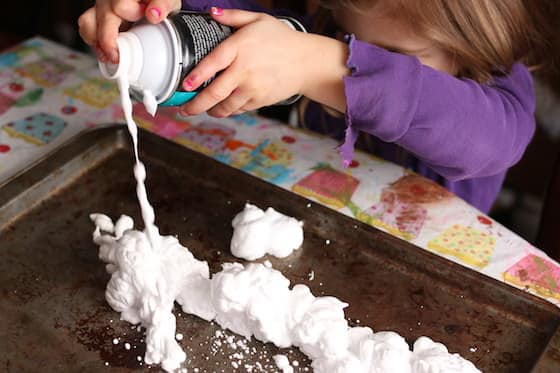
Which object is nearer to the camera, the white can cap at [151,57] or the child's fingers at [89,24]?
the white can cap at [151,57]

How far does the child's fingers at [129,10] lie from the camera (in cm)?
83

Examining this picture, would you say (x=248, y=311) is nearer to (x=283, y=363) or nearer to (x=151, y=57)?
(x=283, y=363)

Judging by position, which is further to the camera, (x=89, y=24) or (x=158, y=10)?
(x=89, y=24)

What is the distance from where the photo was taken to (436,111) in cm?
93

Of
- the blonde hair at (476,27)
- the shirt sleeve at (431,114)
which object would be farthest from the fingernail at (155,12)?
the blonde hair at (476,27)

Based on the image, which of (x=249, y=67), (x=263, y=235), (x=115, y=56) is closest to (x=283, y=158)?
(x=263, y=235)

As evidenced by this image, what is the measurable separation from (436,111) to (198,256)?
1.17 feet

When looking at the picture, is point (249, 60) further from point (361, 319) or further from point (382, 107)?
point (361, 319)

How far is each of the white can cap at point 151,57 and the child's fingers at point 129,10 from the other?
0.30ft

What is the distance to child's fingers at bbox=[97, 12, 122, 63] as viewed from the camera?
2.43 ft

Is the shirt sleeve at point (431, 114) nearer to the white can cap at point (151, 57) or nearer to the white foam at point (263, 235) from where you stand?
the white foam at point (263, 235)

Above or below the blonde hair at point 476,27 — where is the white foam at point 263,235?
below

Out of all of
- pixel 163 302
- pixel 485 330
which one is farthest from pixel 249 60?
pixel 485 330

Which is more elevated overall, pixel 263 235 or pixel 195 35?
pixel 195 35
